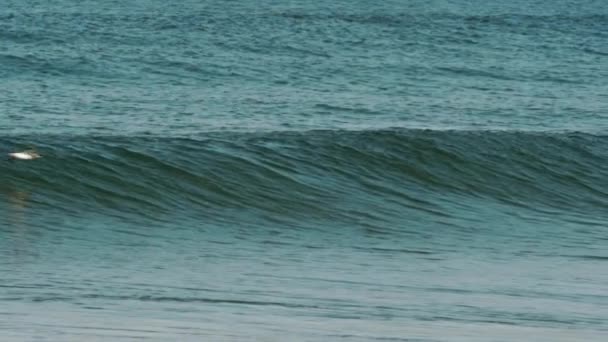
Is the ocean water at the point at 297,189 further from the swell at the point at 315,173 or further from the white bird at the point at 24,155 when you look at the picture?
the white bird at the point at 24,155

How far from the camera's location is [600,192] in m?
20.2

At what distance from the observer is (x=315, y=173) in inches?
753

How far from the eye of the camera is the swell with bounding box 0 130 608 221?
1722 centimetres

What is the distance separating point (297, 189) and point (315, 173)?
98 centimetres

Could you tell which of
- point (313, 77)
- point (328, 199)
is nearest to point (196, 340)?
point (328, 199)

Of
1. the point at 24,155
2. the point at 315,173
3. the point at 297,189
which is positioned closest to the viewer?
the point at 24,155

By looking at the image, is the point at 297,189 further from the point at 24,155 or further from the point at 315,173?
the point at 24,155

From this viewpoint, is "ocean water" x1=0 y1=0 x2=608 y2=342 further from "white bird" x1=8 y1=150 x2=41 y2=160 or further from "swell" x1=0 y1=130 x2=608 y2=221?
"white bird" x1=8 y1=150 x2=41 y2=160

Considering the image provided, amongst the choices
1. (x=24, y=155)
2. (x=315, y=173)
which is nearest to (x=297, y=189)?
(x=315, y=173)

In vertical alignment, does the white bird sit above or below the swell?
above

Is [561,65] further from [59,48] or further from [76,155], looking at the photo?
[76,155]

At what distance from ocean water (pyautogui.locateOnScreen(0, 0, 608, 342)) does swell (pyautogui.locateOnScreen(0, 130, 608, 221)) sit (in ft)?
0.13

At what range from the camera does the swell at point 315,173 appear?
17219 mm

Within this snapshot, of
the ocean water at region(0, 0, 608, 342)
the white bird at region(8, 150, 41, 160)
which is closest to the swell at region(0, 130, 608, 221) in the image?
the ocean water at region(0, 0, 608, 342)
